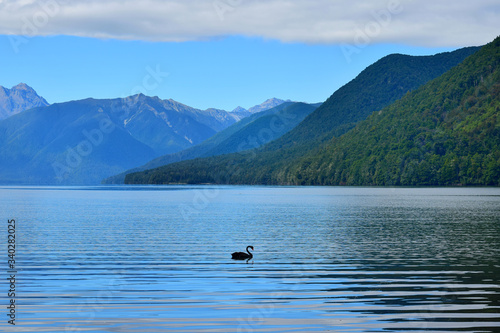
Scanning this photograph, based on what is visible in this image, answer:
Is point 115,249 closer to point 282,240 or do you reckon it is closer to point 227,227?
point 282,240

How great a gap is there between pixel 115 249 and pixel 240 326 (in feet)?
107

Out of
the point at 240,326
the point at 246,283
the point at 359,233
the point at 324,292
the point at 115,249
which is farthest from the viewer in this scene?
the point at 359,233

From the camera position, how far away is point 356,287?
121 feet

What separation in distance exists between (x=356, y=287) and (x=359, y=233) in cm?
3637

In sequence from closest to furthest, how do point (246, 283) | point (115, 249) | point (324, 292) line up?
1. point (324, 292)
2. point (246, 283)
3. point (115, 249)

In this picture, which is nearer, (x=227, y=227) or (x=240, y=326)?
(x=240, y=326)

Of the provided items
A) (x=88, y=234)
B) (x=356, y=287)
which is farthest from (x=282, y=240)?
(x=356, y=287)

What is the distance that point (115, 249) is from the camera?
189 feet

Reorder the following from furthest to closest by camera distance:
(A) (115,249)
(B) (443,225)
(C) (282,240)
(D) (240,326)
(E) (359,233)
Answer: (B) (443,225) < (E) (359,233) < (C) (282,240) < (A) (115,249) < (D) (240,326)

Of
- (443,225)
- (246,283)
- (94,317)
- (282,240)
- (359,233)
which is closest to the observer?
(94,317)

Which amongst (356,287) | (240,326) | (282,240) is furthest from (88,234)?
Answer: (240,326)

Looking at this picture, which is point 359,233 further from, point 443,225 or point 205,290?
point 205,290

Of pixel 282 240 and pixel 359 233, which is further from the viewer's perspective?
pixel 359 233

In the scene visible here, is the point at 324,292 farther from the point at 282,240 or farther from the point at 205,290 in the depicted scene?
the point at 282,240
